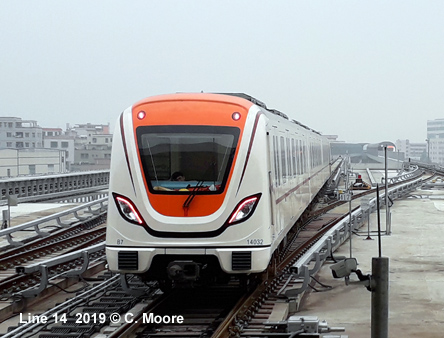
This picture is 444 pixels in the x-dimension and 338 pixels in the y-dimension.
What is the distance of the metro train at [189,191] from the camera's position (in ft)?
32.3

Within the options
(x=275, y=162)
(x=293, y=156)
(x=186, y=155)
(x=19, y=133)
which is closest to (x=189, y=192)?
(x=186, y=155)

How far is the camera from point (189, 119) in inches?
404

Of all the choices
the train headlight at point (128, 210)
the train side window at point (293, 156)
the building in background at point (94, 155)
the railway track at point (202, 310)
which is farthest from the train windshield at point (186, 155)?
the building in background at point (94, 155)

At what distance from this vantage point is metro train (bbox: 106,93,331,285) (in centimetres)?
986

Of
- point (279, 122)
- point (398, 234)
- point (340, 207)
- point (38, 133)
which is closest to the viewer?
point (279, 122)

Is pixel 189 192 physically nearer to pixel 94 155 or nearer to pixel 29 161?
pixel 29 161

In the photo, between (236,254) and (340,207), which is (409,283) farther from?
(340,207)

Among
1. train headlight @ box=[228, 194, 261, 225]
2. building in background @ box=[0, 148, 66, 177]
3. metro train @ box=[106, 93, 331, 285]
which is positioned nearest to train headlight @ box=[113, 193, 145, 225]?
metro train @ box=[106, 93, 331, 285]

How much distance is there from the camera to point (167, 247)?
984 centimetres

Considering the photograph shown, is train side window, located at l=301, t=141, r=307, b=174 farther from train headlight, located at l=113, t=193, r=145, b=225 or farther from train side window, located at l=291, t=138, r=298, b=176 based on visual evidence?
train headlight, located at l=113, t=193, r=145, b=225

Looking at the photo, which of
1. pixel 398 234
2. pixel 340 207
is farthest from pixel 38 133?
pixel 398 234

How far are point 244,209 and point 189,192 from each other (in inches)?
28.7

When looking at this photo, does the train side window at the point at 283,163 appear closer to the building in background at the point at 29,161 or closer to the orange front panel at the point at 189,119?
the orange front panel at the point at 189,119

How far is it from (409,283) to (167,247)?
5.71 metres
